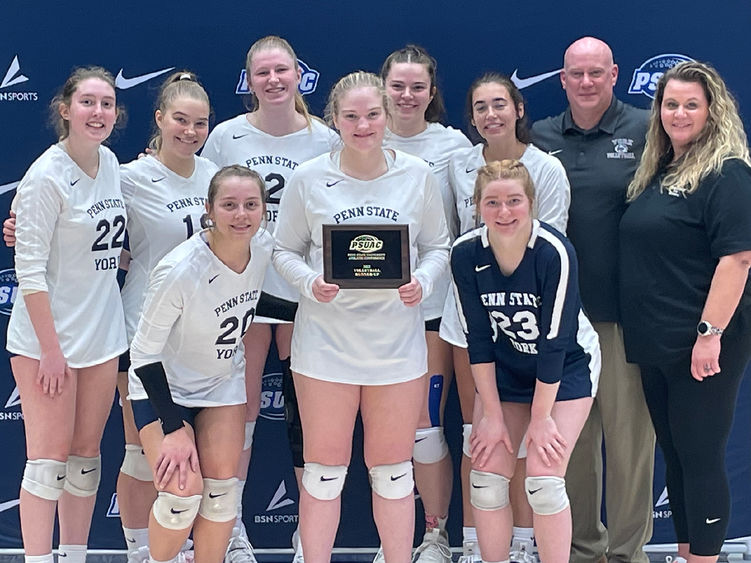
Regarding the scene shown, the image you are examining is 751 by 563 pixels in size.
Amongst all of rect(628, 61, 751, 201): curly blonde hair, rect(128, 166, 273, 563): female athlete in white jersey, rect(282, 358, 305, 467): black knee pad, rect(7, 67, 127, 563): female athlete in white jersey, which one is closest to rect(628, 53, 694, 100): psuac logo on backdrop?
rect(628, 61, 751, 201): curly blonde hair

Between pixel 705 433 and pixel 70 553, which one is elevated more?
pixel 705 433

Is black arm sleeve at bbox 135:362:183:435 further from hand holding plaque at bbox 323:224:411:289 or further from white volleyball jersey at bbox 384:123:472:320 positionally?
white volleyball jersey at bbox 384:123:472:320

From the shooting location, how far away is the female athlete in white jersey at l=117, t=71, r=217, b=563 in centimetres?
301

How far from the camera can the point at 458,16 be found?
141 inches

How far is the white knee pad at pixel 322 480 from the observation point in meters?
2.78

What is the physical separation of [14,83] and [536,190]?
2.20m

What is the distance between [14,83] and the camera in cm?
360

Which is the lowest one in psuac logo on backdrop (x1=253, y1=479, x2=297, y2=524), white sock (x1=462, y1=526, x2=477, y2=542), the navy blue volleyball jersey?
psuac logo on backdrop (x1=253, y1=479, x2=297, y2=524)

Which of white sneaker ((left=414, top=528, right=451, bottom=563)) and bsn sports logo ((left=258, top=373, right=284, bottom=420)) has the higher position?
bsn sports logo ((left=258, top=373, right=284, bottom=420))

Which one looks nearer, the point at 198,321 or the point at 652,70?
the point at 198,321

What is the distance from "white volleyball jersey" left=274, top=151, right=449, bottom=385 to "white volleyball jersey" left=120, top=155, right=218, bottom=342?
419mm

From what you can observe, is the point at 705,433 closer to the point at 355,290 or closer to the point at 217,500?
the point at 355,290

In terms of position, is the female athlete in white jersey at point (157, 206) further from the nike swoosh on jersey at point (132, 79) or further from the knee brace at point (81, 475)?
the nike swoosh on jersey at point (132, 79)

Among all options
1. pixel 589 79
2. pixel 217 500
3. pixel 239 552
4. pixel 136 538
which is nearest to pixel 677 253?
pixel 589 79
